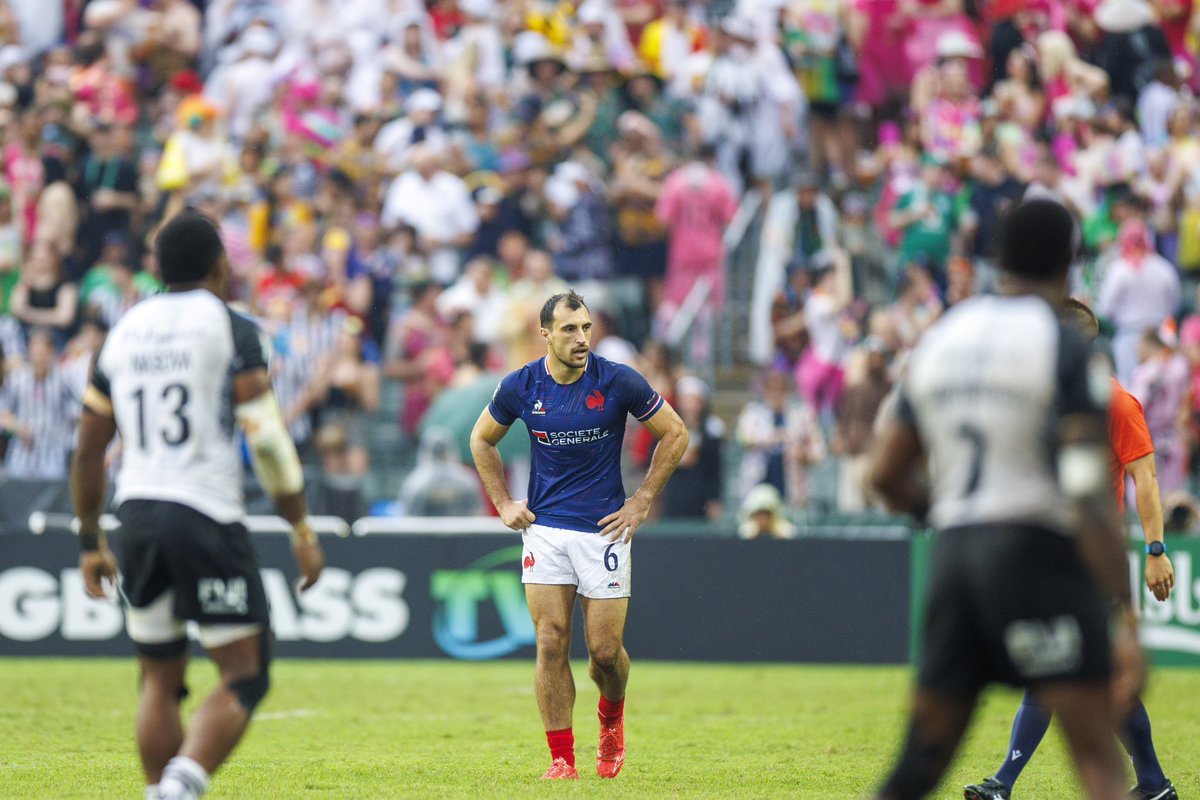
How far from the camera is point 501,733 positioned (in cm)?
1160

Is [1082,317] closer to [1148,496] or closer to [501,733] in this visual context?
[1148,496]

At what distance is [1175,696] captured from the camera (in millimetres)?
14109

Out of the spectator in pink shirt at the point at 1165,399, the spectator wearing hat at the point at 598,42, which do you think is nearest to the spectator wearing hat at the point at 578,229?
the spectator wearing hat at the point at 598,42

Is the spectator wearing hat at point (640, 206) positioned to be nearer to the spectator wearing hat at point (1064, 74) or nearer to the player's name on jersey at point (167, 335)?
the spectator wearing hat at point (1064, 74)

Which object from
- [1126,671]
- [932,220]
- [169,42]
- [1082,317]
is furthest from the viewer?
[169,42]

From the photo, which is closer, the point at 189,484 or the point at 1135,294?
the point at 189,484

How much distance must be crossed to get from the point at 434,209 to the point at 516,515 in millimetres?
11570

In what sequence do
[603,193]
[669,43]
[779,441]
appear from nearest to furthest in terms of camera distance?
[779,441]
[603,193]
[669,43]

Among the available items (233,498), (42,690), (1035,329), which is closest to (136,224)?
(42,690)

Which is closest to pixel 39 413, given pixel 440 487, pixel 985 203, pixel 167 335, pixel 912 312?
pixel 440 487

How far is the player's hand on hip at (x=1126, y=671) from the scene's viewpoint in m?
5.34

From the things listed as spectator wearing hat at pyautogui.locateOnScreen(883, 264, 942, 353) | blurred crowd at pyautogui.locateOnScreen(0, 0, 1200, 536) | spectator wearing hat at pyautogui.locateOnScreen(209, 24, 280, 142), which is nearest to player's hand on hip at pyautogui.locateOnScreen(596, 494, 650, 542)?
blurred crowd at pyautogui.locateOnScreen(0, 0, 1200, 536)

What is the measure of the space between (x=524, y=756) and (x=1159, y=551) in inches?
156

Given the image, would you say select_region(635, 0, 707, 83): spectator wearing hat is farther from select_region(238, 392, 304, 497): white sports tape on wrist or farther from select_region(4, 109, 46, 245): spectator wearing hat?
select_region(238, 392, 304, 497): white sports tape on wrist
